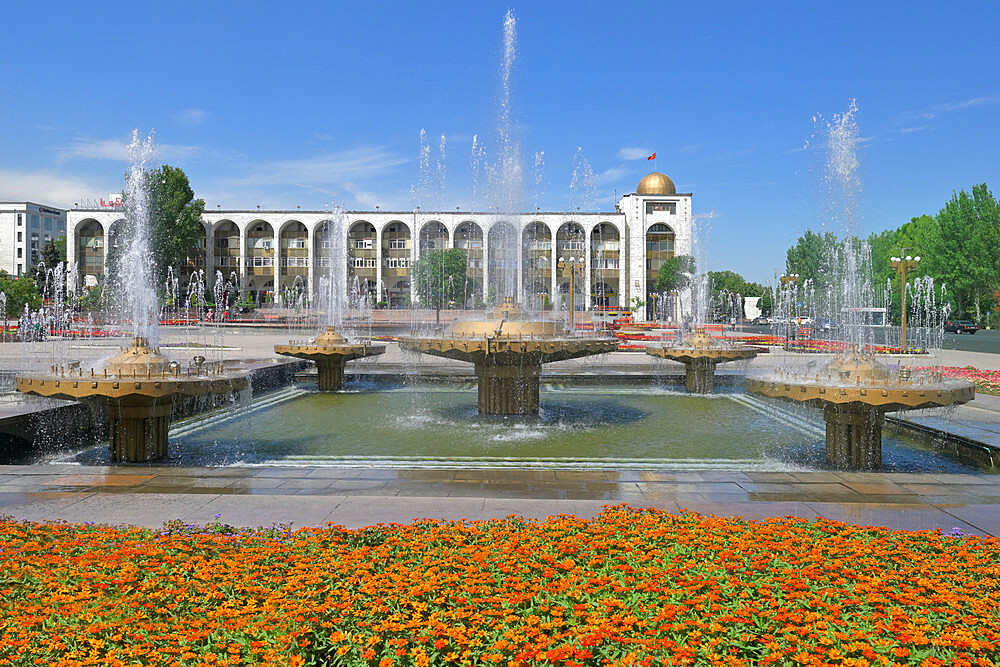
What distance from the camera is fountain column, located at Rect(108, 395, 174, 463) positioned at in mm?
8531

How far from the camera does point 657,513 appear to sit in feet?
18.8

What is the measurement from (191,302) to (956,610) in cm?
6702

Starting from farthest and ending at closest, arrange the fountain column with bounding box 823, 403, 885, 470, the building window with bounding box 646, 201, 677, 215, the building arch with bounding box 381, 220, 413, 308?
the building arch with bounding box 381, 220, 413, 308 → the building window with bounding box 646, 201, 677, 215 → the fountain column with bounding box 823, 403, 885, 470

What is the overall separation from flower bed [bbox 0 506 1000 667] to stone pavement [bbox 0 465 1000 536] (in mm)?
525

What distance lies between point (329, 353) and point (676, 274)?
5530 cm

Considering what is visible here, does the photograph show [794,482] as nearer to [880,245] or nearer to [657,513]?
→ [657,513]

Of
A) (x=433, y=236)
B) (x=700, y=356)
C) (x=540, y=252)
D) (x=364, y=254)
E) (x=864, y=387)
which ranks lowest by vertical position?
(x=700, y=356)

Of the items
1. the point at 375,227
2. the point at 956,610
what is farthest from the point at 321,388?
the point at 375,227

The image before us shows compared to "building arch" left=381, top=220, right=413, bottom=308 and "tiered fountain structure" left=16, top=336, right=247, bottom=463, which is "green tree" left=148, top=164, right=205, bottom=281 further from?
"tiered fountain structure" left=16, top=336, right=247, bottom=463

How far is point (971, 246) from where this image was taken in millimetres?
58750

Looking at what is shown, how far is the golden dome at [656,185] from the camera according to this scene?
7450 centimetres

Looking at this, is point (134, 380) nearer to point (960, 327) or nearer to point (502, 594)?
point (502, 594)

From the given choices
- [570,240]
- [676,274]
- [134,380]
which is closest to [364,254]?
[570,240]

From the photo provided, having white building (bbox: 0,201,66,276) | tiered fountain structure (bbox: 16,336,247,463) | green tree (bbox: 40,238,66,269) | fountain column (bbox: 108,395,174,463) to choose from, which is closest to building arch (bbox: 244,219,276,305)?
green tree (bbox: 40,238,66,269)
